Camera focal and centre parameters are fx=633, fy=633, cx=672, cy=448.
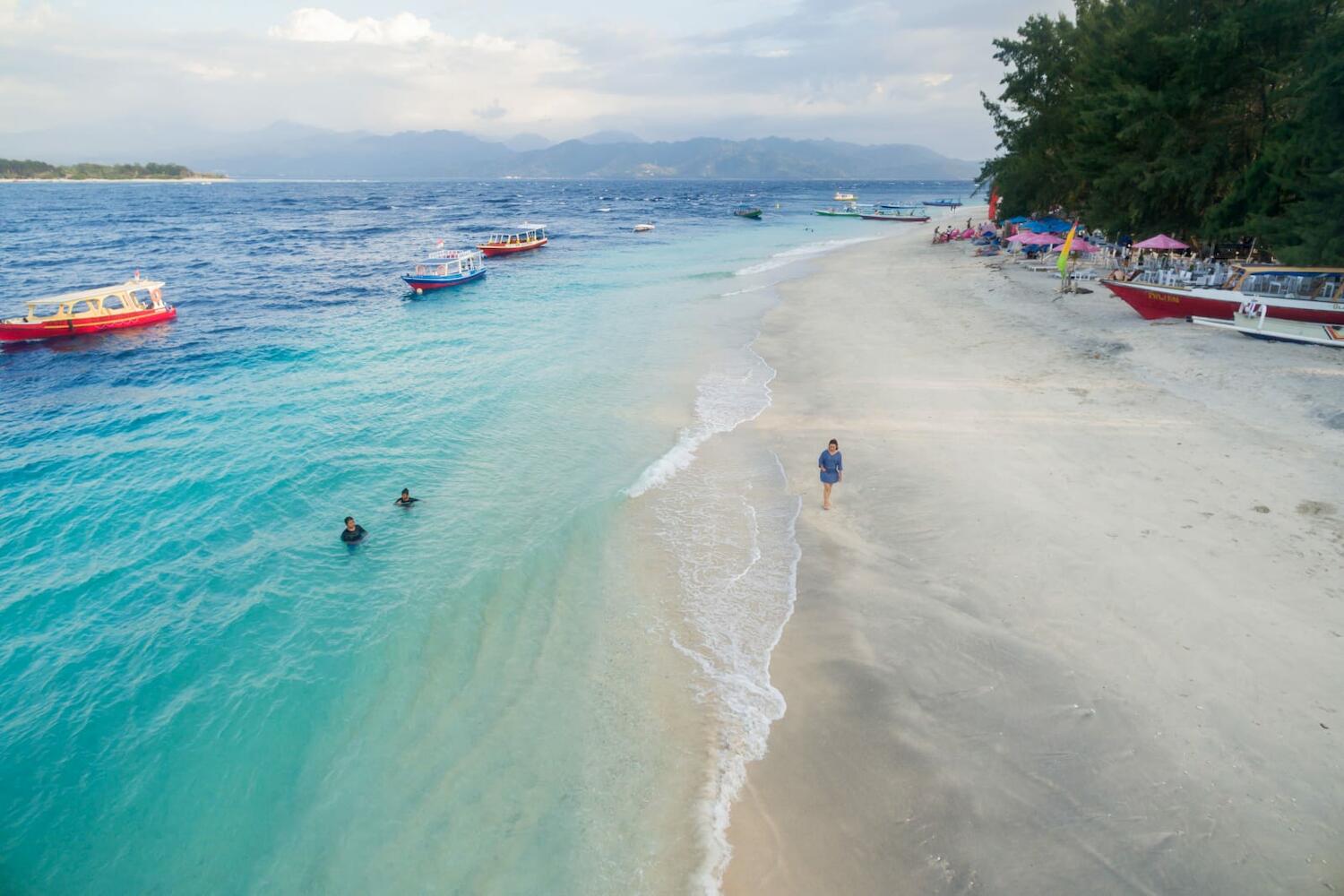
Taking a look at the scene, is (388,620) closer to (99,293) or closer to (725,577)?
(725,577)

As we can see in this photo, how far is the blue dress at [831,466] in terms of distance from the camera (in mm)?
13211

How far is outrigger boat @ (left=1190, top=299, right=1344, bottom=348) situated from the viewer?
1994 cm

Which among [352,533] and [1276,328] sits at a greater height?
[1276,328]

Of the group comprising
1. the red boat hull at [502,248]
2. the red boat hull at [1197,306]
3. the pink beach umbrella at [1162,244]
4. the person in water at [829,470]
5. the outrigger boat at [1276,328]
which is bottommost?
the person in water at [829,470]

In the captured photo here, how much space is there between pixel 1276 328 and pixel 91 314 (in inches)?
2006

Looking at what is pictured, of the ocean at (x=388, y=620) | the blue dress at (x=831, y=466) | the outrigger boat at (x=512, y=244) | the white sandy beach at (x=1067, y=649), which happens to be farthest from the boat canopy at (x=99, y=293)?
the blue dress at (x=831, y=466)

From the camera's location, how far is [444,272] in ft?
→ 139

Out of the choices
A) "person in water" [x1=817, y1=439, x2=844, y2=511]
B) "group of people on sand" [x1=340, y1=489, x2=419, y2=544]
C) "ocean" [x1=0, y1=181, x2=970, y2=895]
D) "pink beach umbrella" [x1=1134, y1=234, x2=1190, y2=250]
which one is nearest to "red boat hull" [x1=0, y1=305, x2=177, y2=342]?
"ocean" [x1=0, y1=181, x2=970, y2=895]

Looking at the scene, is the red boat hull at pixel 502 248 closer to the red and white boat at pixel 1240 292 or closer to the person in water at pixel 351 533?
the red and white boat at pixel 1240 292

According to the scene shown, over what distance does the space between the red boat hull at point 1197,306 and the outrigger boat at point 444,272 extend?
3686 cm

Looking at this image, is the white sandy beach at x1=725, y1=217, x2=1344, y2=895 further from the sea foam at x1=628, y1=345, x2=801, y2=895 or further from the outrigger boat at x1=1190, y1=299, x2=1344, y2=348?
the outrigger boat at x1=1190, y1=299, x2=1344, y2=348

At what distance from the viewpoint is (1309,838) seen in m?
6.54

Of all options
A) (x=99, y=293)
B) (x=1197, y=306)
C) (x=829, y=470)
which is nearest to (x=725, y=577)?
(x=829, y=470)

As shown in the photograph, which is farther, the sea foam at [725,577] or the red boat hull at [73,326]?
the red boat hull at [73,326]
